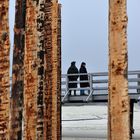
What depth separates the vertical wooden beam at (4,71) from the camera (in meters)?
6.17

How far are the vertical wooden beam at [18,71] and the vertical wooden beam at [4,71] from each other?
4.56ft

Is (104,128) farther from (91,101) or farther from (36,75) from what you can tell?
(36,75)

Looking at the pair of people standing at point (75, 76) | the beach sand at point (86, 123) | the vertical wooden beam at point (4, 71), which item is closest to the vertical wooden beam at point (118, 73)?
the vertical wooden beam at point (4, 71)

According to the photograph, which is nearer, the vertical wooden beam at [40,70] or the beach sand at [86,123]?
the vertical wooden beam at [40,70]

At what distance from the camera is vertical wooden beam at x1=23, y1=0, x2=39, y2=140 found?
24.2ft

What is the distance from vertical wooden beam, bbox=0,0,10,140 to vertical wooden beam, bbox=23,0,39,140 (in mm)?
1147

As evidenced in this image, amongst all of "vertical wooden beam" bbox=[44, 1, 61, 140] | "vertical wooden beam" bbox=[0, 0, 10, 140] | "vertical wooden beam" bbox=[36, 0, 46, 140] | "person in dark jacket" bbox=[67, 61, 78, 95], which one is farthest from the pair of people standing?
"vertical wooden beam" bbox=[0, 0, 10, 140]

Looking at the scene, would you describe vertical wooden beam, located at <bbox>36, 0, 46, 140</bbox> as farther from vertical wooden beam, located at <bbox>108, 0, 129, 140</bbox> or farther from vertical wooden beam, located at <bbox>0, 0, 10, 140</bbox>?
vertical wooden beam, located at <bbox>0, 0, 10, 140</bbox>

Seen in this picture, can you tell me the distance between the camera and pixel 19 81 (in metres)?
7.81

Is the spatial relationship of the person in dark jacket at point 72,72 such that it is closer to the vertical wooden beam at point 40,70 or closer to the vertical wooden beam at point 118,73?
the vertical wooden beam at point 40,70

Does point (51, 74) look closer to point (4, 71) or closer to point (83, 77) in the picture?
point (4, 71)

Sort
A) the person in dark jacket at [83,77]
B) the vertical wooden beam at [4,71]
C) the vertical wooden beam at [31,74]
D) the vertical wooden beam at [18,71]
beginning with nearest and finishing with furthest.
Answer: the vertical wooden beam at [4,71] → the vertical wooden beam at [31,74] → the vertical wooden beam at [18,71] → the person in dark jacket at [83,77]

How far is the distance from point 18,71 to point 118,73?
5.85ft

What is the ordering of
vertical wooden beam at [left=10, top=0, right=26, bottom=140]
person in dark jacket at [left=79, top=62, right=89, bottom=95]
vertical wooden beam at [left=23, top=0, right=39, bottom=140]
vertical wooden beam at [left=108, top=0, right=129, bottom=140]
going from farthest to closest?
person in dark jacket at [left=79, top=62, right=89, bottom=95] → vertical wooden beam at [left=10, top=0, right=26, bottom=140] → vertical wooden beam at [left=23, top=0, right=39, bottom=140] → vertical wooden beam at [left=108, top=0, right=129, bottom=140]
